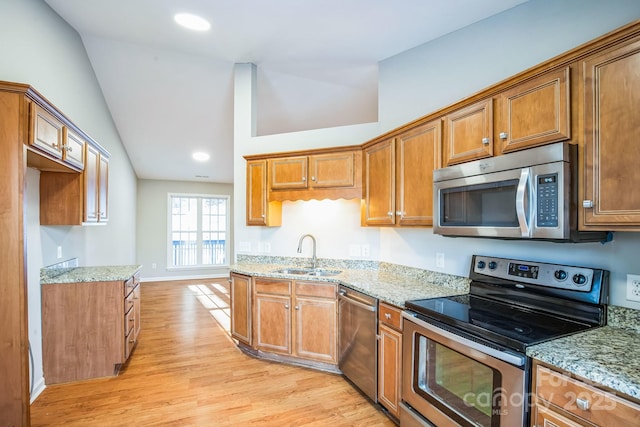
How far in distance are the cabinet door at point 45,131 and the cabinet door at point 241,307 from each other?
1.81 meters

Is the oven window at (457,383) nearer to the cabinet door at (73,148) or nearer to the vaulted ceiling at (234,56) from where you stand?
the vaulted ceiling at (234,56)

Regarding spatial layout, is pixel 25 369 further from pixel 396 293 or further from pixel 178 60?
pixel 178 60

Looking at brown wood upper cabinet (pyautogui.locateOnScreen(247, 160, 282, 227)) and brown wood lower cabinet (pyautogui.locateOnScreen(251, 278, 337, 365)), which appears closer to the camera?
brown wood lower cabinet (pyautogui.locateOnScreen(251, 278, 337, 365))

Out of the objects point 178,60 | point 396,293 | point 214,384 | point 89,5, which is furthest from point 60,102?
point 396,293

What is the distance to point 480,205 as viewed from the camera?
1.91 meters

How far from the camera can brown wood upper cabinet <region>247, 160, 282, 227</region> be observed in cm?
342

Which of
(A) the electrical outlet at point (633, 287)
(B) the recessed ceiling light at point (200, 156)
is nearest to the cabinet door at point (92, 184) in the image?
(B) the recessed ceiling light at point (200, 156)

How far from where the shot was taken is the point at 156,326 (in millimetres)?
4199

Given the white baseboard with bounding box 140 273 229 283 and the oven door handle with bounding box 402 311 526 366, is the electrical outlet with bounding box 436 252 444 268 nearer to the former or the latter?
the oven door handle with bounding box 402 311 526 366

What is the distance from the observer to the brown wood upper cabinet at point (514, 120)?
1.51 m

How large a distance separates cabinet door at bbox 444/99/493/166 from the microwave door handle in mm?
314

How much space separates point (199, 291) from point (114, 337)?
3372mm

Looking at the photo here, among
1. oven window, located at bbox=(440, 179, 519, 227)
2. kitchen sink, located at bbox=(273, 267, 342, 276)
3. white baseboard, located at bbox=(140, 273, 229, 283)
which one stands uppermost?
oven window, located at bbox=(440, 179, 519, 227)

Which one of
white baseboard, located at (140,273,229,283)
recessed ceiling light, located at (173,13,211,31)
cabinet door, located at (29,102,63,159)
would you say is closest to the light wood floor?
cabinet door, located at (29,102,63,159)
